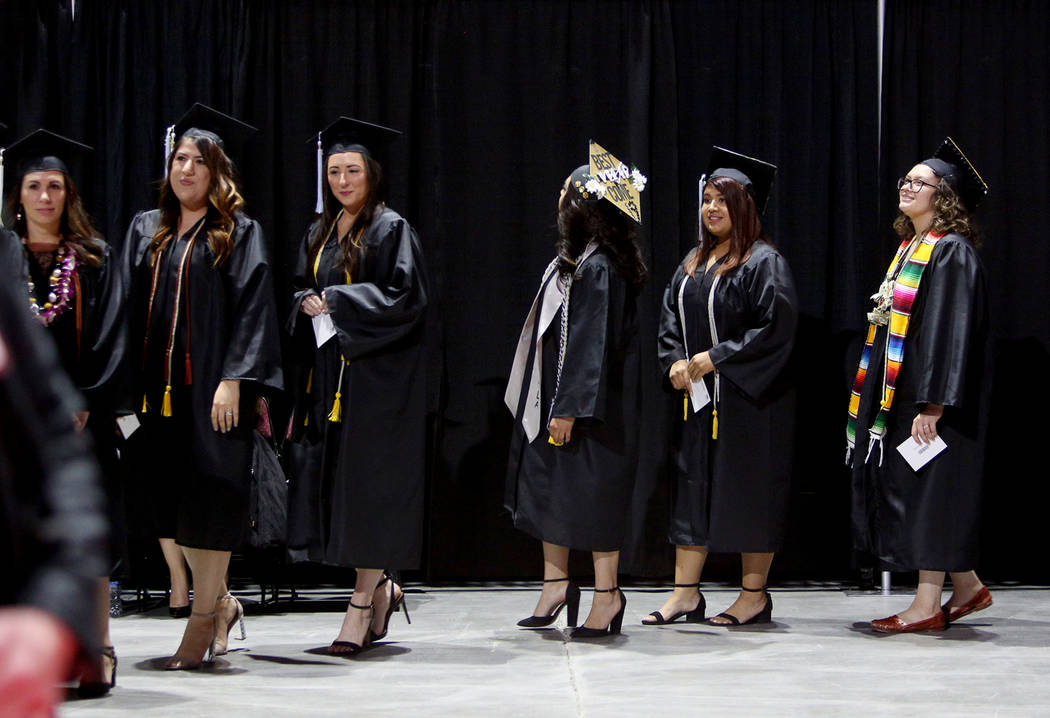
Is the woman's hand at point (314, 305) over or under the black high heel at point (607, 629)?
over

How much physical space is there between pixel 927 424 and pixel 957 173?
971 mm

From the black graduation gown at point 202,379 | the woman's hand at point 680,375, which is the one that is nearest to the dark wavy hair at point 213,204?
the black graduation gown at point 202,379

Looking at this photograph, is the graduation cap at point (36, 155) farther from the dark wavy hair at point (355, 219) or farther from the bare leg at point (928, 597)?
the bare leg at point (928, 597)

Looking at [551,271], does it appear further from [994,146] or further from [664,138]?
[994,146]

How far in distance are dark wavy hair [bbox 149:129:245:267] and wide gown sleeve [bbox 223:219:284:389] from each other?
0.17 ft

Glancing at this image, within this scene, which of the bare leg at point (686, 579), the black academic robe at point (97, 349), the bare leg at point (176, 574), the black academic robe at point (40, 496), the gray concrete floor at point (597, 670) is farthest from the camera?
the bare leg at point (176, 574)

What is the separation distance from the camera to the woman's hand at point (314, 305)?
4.00m

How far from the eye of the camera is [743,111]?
18.4 feet

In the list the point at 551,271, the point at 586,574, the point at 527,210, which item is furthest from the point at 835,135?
the point at 586,574

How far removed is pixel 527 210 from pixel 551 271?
114cm

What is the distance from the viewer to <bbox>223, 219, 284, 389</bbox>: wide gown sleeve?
3660mm

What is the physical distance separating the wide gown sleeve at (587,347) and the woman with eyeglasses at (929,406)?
1.10 m

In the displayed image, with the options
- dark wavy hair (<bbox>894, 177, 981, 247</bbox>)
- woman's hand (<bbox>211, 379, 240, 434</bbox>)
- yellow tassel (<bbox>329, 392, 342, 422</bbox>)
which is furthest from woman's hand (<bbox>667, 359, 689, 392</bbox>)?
woman's hand (<bbox>211, 379, 240, 434</bbox>)

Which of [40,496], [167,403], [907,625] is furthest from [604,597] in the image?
[40,496]
